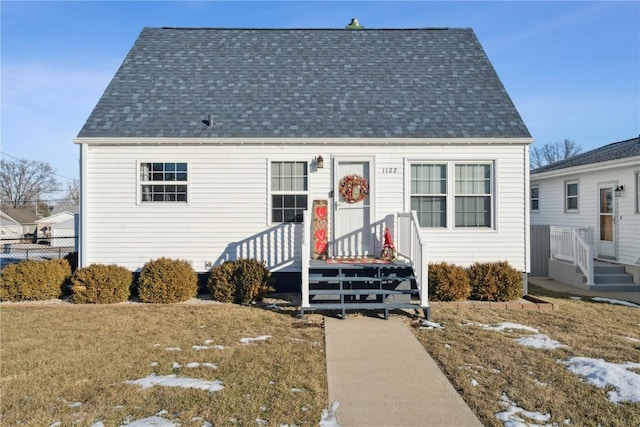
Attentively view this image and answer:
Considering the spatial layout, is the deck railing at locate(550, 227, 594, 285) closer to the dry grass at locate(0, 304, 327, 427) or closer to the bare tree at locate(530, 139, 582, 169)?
the dry grass at locate(0, 304, 327, 427)

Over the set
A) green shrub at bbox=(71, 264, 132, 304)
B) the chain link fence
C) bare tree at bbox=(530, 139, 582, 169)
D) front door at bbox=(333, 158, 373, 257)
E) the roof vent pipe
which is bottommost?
the chain link fence

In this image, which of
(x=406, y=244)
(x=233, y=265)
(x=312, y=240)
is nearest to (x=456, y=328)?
(x=406, y=244)

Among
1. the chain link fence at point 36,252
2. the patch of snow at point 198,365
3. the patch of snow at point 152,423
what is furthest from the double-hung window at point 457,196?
the chain link fence at point 36,252

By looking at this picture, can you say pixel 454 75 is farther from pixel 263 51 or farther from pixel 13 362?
pixel 13 362

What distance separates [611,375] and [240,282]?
6057 mm

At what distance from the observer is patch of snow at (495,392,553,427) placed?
3509mm

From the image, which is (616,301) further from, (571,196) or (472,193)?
(571,196)

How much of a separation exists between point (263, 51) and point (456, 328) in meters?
8.47

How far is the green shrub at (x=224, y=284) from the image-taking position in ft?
27.2

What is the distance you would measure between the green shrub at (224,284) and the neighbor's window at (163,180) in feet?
5.99

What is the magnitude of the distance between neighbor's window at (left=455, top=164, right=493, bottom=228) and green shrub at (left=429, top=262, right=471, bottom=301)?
4.19ft

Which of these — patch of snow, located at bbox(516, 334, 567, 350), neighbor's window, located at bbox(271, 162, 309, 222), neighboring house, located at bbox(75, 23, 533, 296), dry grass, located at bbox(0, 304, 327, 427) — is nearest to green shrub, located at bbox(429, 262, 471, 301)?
neighboring house, located at bbox(75, 23, 533, 296)

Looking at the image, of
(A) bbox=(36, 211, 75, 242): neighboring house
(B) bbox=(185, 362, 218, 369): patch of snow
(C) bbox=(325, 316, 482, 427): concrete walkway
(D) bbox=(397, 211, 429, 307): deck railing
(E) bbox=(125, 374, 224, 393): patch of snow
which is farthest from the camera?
(A) bbox=(36, 211, 75, 242): neighboring house

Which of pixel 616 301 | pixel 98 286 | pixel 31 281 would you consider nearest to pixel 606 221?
pixel 616 301
